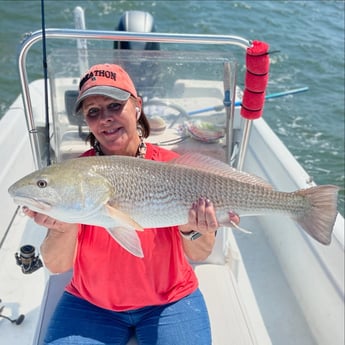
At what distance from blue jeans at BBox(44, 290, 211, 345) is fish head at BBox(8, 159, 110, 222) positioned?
81 centimetres

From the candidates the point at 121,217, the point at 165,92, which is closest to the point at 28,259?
the point at 121,217

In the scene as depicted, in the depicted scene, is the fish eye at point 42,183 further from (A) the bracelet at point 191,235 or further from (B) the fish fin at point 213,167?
(A) the bracelet at point 191,235

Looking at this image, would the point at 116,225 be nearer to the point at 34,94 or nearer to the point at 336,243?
the point at 336,243

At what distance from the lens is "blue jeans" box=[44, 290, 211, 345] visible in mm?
2455

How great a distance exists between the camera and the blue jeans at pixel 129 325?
246cm

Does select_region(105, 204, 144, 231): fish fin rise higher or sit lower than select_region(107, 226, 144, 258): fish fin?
higher

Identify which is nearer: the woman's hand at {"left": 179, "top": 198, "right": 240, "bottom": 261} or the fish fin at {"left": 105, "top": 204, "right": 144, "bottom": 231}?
the fish fin at {"left": 105, "top": 204, "right": 144, "bottom": 231}

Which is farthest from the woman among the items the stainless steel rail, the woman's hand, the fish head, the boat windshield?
the boat windshield

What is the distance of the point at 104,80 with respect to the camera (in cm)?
235

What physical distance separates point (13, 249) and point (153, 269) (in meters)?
1.92

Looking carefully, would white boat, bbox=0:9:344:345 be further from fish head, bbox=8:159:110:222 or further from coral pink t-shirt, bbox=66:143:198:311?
fish head, bbox=8:159:110:222

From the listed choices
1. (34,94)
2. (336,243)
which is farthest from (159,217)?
(34,94)

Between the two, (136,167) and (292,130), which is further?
(292,130)

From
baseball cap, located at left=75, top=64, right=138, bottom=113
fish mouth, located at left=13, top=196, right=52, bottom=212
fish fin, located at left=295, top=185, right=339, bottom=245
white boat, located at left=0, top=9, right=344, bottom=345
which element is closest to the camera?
fish mouth, located at left=13, top=196, right=52, bottom=212
